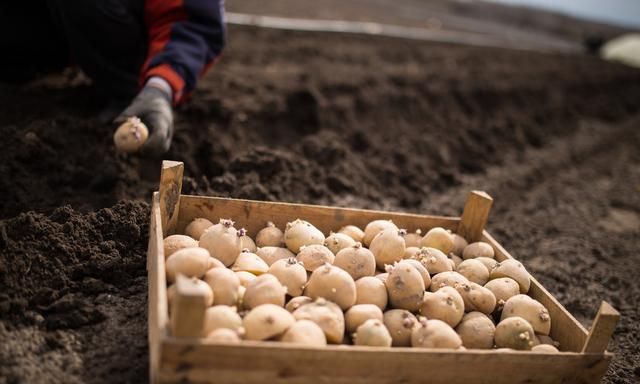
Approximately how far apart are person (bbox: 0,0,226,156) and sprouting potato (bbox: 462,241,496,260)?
1867mm

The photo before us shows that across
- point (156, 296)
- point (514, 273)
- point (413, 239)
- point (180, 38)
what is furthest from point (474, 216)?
point (180, 38)

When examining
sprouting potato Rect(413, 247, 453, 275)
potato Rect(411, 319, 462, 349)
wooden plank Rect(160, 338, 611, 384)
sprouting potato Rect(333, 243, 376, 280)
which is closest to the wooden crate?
wooden plank Rect(160, 338, 611, 384)

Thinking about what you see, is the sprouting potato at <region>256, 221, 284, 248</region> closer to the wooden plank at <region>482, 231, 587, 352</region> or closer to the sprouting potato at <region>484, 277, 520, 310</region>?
the sprouting potato at <region>484, 277, 520, 310</region>

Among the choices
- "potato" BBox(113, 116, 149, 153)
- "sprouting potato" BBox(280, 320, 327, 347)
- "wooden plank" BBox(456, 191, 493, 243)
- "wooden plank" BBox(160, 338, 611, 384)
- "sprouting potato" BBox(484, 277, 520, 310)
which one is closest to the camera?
→ "wooden plank" BBox(160, 338, 611, 384)

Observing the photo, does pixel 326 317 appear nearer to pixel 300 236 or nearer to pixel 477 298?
pixel 300 236

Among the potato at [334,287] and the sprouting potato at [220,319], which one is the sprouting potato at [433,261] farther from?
the sprouting potato at [220,319]

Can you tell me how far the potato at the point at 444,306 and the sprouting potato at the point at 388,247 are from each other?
31cm

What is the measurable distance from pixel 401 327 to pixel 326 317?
1.10 ft

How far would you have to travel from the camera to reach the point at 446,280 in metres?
2.51

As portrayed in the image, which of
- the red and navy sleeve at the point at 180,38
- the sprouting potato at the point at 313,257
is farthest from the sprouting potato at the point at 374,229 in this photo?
the red and navy sleeve at the point at 180,38

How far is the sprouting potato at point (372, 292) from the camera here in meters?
2.33

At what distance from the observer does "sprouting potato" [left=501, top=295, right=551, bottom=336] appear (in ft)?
7.79

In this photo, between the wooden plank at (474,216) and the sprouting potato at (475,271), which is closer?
the sprouting potato at (475,271)

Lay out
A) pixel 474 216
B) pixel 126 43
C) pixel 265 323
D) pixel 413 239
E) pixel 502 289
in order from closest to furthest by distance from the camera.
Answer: pixel 265 323 < pixel 502 289 < pixel 413 239 < pixel 474 216 < pixel 126 43
